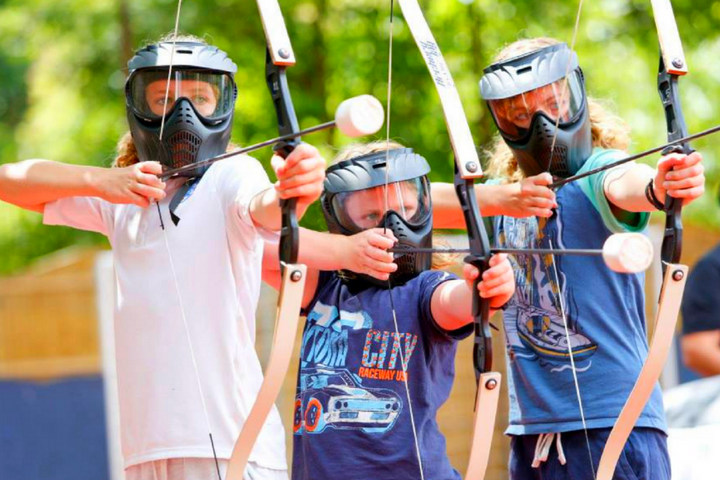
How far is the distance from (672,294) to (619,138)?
2.81 feet

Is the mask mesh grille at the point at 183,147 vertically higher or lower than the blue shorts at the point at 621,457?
higher

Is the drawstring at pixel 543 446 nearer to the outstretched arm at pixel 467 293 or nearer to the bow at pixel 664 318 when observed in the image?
the bow at pixel 664 318

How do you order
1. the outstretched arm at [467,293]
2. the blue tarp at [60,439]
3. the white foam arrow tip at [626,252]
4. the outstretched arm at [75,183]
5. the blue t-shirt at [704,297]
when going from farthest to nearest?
the blue tarp at [60,439], the blue t-shirt at [704,297], the outstretched arm at [75,183], the outstretched arm at [467,293], the white foam arrow tip at [626,252]

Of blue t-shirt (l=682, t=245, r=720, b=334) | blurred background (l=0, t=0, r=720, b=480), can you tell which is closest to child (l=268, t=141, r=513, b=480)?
blue t-shirt (l=682, t=245, r=720, b=334)

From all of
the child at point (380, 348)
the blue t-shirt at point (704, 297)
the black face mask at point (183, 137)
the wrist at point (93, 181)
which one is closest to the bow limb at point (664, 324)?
the child at point (380, 348)

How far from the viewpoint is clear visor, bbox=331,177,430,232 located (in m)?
3.22

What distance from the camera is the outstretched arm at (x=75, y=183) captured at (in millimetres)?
2807

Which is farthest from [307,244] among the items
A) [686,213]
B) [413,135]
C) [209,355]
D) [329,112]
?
[686,213]

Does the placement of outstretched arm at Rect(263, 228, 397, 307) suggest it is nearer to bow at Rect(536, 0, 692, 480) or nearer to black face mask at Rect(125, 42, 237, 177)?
black face mask at Rect(125, 42, 237, 177)

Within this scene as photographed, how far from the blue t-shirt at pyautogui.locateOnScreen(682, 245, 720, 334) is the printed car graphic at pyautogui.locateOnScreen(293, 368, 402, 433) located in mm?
2511

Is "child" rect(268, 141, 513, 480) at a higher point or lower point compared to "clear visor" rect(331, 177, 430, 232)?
lower

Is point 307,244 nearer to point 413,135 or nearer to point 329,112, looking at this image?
point 413,135

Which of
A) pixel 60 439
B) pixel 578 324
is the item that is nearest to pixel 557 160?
pixel 578 324

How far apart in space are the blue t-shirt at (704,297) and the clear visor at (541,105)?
2227 millimetres
